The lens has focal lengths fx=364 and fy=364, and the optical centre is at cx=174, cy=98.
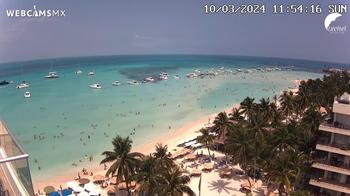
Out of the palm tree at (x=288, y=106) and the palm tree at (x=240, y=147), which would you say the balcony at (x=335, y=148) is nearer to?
the palm tree at (x=240, y=147)

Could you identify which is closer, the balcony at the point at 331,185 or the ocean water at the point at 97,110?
the balcony at the point at 331,185

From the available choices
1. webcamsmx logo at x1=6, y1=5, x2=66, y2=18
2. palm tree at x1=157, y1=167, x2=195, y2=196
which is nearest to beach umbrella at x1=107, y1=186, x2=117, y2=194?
palm tree at x1=157, y1=167, x2=195, y2=196

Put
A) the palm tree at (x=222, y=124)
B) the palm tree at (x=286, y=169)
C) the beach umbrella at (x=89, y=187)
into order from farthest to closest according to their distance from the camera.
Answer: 1. the palm tree at (x=222, y=124)
2. the beach umbrella at (x=89, y=187)
3. the palm tree at (x=286, y=169)

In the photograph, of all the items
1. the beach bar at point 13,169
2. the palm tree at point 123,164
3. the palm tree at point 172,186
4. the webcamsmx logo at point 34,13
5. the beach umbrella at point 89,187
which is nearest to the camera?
the beach bar at point 13,169

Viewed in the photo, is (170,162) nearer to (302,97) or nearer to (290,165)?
(290,165)

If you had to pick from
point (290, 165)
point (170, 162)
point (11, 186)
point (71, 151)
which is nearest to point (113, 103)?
point (71, 151)

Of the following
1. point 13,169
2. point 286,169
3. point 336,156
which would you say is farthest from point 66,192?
point 13,169

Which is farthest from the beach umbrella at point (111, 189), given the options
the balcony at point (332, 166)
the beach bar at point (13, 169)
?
the beach bar at point (13, 169)
